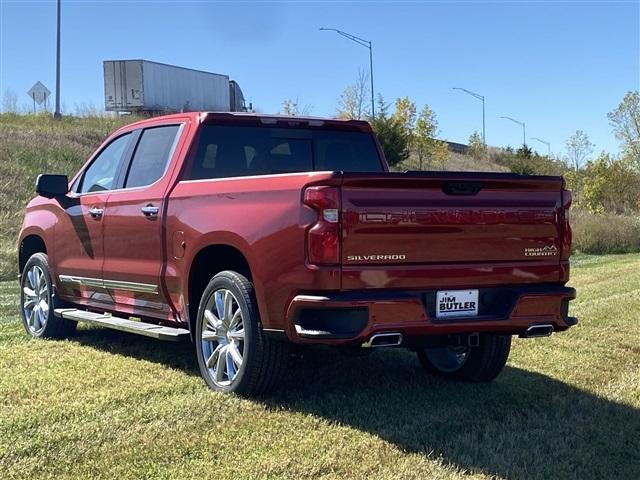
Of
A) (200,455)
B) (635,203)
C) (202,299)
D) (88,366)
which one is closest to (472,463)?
(200,455)

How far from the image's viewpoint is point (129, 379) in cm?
551

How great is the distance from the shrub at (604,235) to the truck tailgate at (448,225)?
17.0m

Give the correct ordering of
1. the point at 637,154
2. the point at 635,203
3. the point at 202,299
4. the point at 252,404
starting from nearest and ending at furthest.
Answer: the point at 252,404 → the point at 202,299 → the point at 635,203 → the point at 637,154

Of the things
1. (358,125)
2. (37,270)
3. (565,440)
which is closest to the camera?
(565,440)

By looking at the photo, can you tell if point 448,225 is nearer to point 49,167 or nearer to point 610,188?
point 49,167

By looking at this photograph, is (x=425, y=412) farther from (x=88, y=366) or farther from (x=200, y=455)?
(x=88, y=366)

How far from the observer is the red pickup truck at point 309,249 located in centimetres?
439

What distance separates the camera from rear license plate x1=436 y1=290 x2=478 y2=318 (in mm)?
4629

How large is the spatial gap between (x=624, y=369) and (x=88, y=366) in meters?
4.15

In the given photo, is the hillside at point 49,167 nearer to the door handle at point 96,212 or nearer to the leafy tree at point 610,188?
the leafy tree at point 610,188

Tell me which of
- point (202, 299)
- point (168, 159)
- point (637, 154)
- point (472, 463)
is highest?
point (637, 154)

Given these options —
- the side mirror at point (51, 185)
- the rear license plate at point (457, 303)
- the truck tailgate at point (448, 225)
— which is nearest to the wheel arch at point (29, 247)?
the side mirror at point (51, 185)

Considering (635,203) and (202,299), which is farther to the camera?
(635,203)

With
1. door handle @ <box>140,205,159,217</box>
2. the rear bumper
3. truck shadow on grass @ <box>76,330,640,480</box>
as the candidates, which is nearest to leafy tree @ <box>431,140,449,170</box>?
truck shadow on grass @ <box>76,330,640,480</box>
